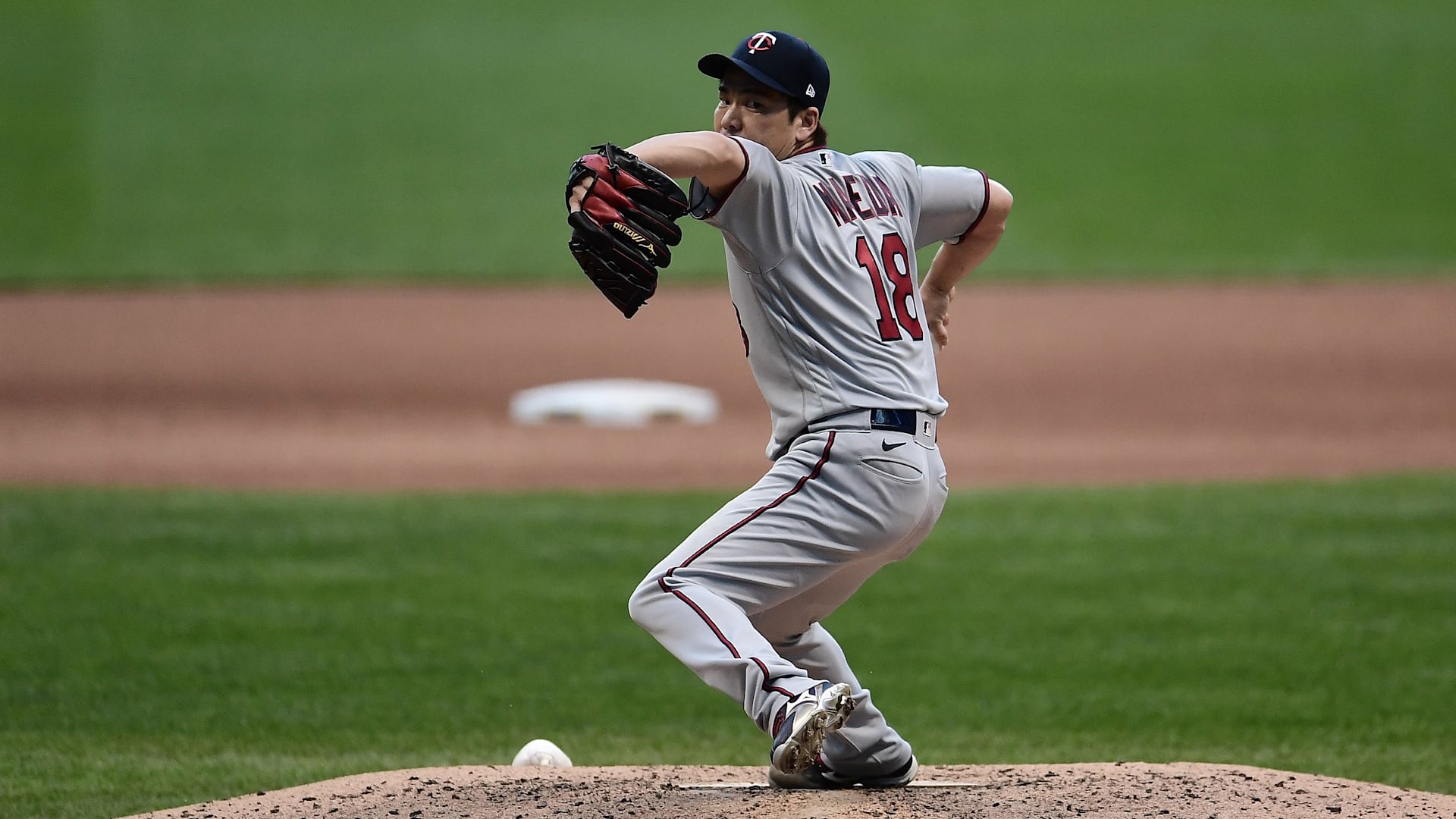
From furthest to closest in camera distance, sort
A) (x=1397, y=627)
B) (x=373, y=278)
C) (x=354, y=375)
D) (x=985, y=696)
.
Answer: (x=373, y=278) < (x=354, y=375) < (x=1397, y=627) < (x=985, y=696)

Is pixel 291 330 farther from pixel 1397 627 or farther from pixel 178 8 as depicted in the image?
pixel 178 8

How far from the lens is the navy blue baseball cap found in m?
3.90

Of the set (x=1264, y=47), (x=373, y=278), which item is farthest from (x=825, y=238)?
(x=1264, y=47)

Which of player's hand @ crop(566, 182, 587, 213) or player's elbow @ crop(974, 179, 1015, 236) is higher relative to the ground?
player's elbow @ crop(974, 179, 1015, 236)

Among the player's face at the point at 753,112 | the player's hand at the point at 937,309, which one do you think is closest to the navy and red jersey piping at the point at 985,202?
the player's hand at the point at 937,309

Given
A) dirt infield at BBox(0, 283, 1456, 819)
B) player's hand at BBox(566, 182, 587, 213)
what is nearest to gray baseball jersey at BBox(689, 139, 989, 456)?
player's hand at BBox(566, 182, 587, 213)

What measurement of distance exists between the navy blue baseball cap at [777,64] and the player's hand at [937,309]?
817 mm

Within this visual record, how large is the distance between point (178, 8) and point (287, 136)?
5.45 metres

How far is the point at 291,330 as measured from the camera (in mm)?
14602

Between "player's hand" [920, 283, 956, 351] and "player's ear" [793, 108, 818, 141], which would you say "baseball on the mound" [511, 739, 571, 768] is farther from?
"player's ear" [793, 108, 818, 141]

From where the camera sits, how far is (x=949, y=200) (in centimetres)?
441

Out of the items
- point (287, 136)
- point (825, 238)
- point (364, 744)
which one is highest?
point (287, 136)

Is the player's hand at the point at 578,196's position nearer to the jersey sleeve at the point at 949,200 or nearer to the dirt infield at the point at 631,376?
the jersey sleeve at the point at 949,200

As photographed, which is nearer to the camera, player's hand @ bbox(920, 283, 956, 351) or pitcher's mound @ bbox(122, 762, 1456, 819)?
pitcher's mound @ bbox(122, 762, 1456, 819)
